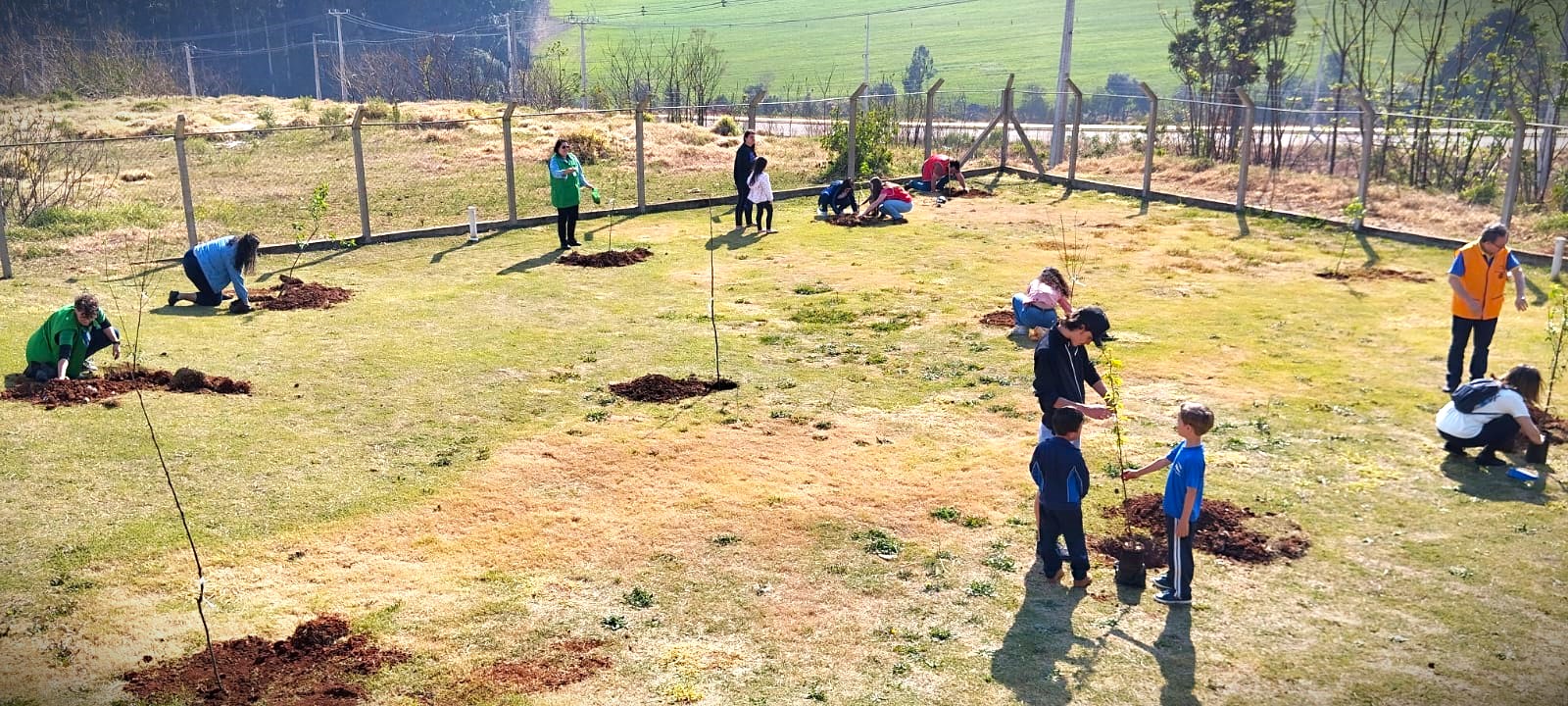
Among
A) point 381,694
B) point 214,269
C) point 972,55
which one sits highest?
point 972,55

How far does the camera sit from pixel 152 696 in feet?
20.0

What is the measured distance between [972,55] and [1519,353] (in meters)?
79.1

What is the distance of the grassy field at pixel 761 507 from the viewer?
21.4 feet

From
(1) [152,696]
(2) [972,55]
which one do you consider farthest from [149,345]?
(2) [972,55]

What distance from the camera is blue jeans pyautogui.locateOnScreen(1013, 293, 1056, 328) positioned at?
13.3m

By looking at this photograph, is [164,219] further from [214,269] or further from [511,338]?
[511,338]

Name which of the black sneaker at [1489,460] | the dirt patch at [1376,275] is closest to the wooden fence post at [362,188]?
the dirt patch at [1376,275]

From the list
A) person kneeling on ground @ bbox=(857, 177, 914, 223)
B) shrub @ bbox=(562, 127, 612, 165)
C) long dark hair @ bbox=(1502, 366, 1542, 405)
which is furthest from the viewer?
shrub @ bbox=(562, 127, 612, 165)

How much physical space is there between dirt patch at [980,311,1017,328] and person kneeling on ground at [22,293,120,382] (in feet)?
32.1

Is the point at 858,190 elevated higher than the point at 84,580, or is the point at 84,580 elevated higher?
the point at 858,190

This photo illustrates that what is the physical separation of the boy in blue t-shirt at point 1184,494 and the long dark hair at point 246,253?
11.7m

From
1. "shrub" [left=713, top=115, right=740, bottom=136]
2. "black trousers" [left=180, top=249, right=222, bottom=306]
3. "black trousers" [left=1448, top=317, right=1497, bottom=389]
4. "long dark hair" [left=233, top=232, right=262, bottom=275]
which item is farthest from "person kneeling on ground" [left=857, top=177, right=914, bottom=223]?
"shrub" [left=713, top=115, right=740, bottom=136]

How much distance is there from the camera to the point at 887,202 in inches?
858

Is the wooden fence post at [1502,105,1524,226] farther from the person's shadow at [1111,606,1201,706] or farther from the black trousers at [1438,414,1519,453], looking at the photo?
the person's shadow at [1111,606,1201,706]
